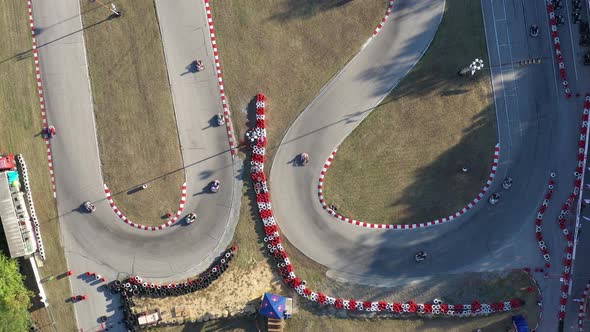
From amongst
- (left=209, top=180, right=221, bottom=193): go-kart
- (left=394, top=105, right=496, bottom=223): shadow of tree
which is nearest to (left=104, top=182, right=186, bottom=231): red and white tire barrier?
(left=209, top=180, right=221, bottom=193): go-kart

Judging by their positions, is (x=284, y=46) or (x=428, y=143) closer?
(x=428, y=143)

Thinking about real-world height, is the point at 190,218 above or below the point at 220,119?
below

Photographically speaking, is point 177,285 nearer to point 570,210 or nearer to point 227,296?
point 227,296

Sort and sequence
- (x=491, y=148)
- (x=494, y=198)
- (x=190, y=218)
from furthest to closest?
(x=190, y=218)
(x=491, y=148)
(x=494, y=198)

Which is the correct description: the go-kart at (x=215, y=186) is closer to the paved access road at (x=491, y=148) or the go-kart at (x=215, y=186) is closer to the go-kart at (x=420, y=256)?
the paved access road at (x=491, y=148)

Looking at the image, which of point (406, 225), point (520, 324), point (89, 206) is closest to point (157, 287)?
point (89, 206)

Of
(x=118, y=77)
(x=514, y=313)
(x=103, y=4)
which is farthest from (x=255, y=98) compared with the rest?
(x=514, y=313)

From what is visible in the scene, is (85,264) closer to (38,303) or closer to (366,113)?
(38,303)

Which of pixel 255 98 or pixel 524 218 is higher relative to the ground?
pixel 255 98

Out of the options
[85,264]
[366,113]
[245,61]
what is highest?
[245,61]
